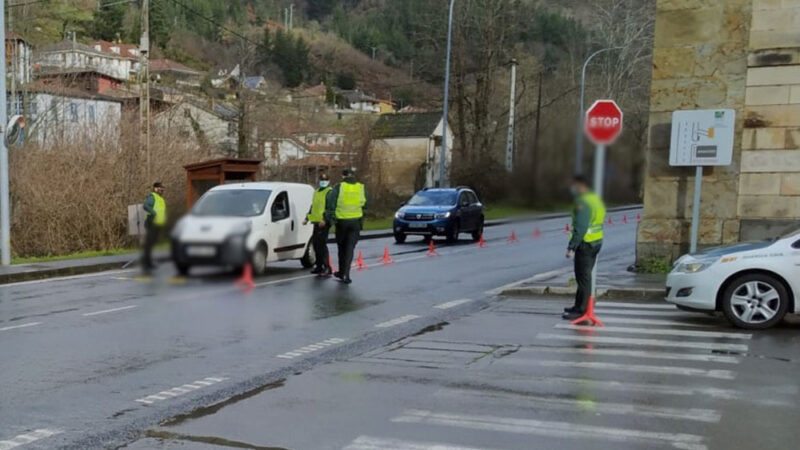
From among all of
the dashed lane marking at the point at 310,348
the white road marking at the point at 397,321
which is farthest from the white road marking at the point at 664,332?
the dashed lane marking at the point at 310,348

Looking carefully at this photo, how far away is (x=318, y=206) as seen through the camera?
2.40 metres

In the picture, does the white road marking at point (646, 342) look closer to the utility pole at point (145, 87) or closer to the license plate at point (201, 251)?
the utility pole at point (145, 87)

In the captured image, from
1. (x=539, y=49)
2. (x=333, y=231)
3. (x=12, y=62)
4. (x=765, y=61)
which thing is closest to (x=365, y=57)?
(x=333, y=231)

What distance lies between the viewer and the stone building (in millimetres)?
2572

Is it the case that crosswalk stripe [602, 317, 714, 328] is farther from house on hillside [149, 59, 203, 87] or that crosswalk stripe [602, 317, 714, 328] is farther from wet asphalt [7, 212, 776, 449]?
house on hillside [149, 59, 203, 87]

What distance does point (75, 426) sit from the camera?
22.4ft

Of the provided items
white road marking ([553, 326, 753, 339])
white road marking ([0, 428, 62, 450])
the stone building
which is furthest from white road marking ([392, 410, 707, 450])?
white road marking ([553, 326, 753, 339])

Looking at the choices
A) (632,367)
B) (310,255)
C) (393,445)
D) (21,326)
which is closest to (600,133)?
(310,255)

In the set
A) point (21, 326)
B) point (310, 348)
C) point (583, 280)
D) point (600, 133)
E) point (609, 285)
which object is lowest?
point (21, 326)

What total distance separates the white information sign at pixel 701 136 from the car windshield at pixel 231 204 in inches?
47.4

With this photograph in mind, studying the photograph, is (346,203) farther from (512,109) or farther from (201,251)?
(201,251)

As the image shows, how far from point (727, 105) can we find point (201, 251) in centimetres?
280

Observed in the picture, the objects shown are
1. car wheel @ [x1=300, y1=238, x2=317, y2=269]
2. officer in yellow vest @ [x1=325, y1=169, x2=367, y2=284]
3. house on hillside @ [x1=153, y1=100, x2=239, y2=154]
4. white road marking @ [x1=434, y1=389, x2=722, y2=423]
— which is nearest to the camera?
officer in yellow vest @ [x1=325, y1=169, x2=367, y2=284]

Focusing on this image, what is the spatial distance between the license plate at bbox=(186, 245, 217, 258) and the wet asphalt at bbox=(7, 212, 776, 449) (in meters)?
2.93
